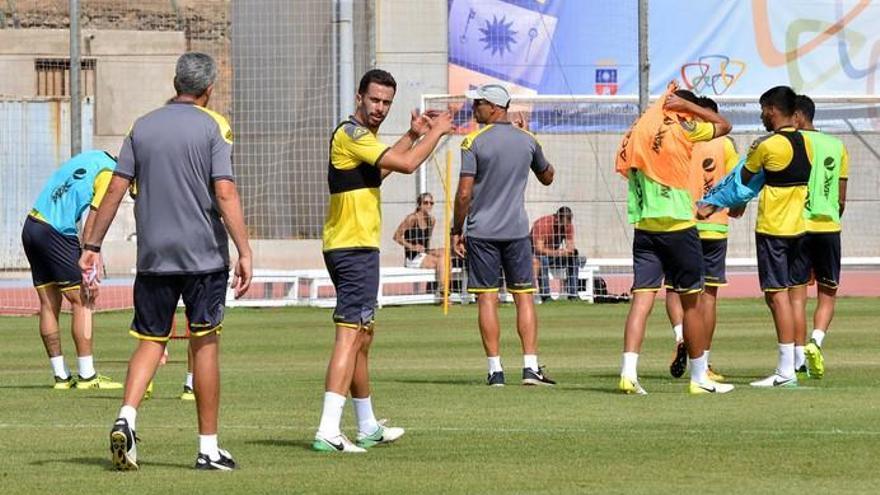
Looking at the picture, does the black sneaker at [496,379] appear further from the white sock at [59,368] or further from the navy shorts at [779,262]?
the white sock at [59,368]

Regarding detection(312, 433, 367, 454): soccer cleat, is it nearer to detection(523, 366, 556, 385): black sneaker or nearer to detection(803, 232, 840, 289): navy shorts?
detection(523, 366, 556, 385): black sneaker

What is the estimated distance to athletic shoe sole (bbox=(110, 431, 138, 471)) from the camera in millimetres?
9109

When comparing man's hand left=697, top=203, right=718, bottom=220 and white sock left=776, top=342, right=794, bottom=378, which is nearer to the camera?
white sock left=776, top=342, right=794, bottom=378

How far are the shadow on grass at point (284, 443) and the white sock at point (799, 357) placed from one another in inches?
222

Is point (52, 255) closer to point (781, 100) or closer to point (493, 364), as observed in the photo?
point (493, 364)

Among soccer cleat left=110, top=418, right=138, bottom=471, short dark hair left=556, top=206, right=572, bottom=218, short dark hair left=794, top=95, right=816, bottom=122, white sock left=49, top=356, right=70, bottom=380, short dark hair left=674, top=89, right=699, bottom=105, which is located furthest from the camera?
short dark hair left=556, top=206, right=572, bottom=218

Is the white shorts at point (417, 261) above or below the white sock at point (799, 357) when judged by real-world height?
above

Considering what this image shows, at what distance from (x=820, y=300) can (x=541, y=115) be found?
643 inches

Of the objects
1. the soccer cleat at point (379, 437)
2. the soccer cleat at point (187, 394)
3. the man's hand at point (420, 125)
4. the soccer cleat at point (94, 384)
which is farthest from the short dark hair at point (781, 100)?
A: the soccer cleat at point (94, 384)

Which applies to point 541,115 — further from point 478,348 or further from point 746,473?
point 746,473

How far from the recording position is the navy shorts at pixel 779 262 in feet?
47.2

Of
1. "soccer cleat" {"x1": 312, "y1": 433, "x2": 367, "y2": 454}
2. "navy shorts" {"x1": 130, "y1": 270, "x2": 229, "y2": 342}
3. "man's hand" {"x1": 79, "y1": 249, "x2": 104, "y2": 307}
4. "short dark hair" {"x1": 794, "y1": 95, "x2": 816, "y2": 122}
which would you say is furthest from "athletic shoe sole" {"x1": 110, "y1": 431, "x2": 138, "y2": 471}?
"short dark hair" {"x1": 794, "y1": 95, "x2": 816, "y2": 122}

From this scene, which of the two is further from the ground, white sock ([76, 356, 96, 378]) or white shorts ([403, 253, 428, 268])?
white shorts ([403, 253, 428, 268])

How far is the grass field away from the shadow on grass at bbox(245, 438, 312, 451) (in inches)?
0.7
